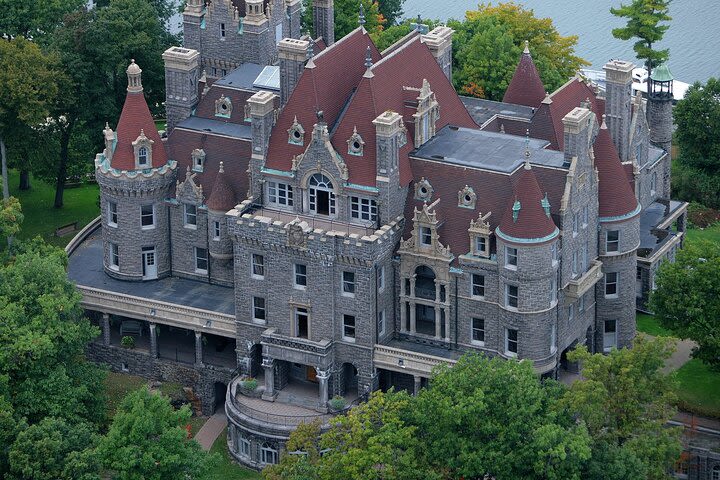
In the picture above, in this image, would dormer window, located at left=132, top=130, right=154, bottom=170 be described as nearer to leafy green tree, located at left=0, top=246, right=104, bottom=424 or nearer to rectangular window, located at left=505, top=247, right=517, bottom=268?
leafy green tree, located at left=0, top=246, right=104, bottom=424

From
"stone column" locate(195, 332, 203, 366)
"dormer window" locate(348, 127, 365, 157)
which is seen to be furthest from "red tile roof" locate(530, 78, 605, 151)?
"stone column" locate(195, 332, 203, 366)

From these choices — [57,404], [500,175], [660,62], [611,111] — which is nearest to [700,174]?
[660,62]

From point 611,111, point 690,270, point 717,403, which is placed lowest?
point 717,403

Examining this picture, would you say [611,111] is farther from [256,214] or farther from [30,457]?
[30,457]

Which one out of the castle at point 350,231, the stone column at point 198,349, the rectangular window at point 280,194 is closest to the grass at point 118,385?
the castle at point 350,231

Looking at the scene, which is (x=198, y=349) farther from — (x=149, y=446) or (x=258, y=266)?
(x=149, y=446)
